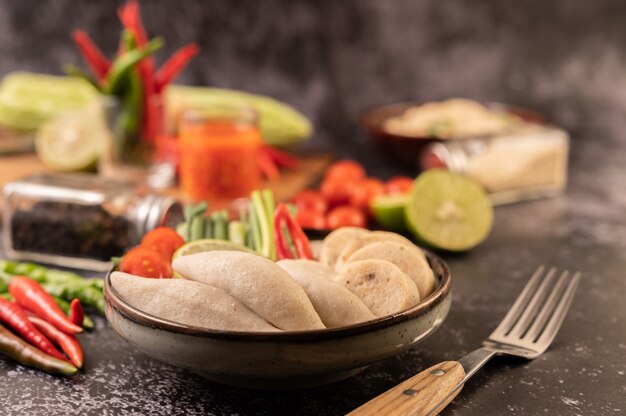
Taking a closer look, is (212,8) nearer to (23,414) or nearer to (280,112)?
(280,112)

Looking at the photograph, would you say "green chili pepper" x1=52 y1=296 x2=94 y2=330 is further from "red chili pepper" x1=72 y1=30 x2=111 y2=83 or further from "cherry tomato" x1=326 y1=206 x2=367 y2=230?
"red chili pepper" x1=72 y1=30 x2=111 y2=83

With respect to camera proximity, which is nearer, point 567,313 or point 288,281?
point 288,281

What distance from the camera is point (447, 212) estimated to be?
200cm

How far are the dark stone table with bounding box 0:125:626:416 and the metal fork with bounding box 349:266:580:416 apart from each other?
30mm

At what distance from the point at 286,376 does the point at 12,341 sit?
0.51 metres

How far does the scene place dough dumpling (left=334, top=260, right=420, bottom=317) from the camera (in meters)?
1.21

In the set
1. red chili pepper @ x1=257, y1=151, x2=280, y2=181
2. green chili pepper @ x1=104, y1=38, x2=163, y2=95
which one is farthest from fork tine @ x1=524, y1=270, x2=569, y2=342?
green chili pepper @ x1=104, y1=38, x2=163, y2=95

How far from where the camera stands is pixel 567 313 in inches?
63.7

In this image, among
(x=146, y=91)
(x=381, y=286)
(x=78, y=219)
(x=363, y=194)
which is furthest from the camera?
(x=146, y=91)

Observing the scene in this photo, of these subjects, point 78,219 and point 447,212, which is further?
point 447,212

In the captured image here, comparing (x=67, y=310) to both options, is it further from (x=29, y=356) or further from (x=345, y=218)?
(x=345, y=218)

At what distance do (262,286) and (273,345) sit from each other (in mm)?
94

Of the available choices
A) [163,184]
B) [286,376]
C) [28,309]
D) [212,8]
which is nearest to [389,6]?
[212,8]

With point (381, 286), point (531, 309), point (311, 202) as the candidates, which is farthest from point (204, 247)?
point (311, 202)
